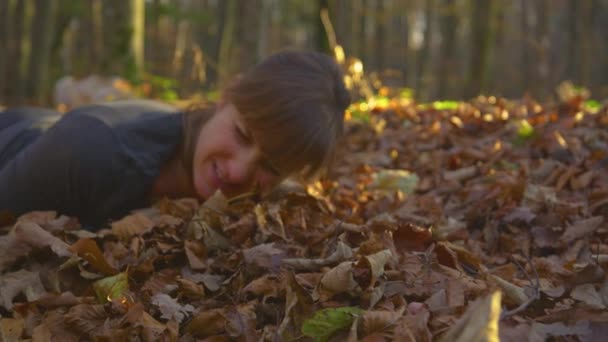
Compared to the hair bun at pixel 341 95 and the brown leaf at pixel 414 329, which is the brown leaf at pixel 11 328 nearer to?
the brown leaf at pixel 414 329

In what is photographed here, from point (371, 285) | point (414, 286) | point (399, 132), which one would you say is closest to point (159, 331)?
point (371, 285)

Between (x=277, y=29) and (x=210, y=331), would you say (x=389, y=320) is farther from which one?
(x=277, y=29)

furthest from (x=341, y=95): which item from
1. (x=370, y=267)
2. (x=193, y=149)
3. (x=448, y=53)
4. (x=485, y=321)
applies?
(x=448, y=53)

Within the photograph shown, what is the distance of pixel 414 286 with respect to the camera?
172cm

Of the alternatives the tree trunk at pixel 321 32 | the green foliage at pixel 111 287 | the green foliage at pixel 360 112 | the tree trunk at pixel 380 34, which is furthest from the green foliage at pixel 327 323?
the tree trunk at pixel 380 34

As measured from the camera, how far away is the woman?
8.44 feet

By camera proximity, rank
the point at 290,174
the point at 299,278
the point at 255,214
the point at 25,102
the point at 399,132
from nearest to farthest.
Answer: the point at 299,278 < the point at 255,214 < the point at 290,174 < the point at 399,132 < the point at 25,102

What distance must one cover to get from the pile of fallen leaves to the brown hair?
0.58ft

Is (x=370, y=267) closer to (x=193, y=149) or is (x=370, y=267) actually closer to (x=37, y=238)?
(x=37, y=238)

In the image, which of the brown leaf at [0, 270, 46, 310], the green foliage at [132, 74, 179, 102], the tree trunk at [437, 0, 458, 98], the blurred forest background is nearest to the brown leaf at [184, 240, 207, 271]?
the brown leaf at [0, 270, 46, 310]

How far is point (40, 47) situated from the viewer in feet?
33.5

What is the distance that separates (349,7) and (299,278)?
1245 cm

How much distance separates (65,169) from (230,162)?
62 cm

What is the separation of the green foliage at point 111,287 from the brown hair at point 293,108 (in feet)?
2.83
